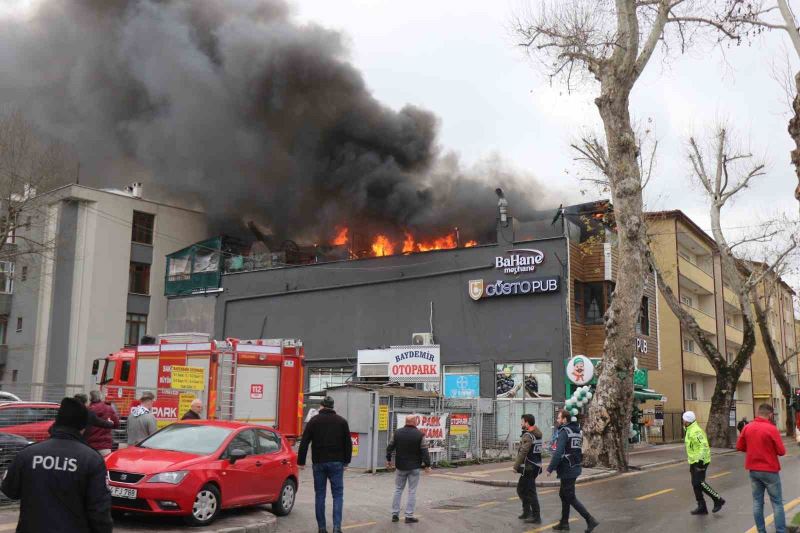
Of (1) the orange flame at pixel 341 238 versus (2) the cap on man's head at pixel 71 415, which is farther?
(1) the orange flame at pixel 341 238

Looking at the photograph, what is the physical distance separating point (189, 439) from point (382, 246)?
Result: 80.1 feet

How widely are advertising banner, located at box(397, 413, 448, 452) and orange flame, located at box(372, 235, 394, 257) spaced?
50.9 feet

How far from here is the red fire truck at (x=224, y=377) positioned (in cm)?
1650

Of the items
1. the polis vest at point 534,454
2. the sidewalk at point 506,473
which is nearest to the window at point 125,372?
the sidewalk at point 506,473

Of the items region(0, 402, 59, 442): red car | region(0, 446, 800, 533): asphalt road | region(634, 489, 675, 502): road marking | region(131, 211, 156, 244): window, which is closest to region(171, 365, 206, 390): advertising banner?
region(0, 446, 800, 533): asphalt road

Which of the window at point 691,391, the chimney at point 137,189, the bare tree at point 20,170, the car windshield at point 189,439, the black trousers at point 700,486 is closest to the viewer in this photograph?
the car windshield at point 189,439

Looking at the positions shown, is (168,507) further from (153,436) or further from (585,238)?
(585,238)

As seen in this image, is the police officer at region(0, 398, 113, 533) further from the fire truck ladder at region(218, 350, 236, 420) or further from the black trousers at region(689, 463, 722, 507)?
the fire truck ladder at region(218, 350, 236, 420)

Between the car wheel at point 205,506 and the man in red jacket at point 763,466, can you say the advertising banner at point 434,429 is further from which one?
the man in red jacket at point 763,466

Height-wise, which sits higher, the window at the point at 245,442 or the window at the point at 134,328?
the window at the point at 134,328

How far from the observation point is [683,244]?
1743 inches

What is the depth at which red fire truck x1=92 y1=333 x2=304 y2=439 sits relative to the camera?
54.1 ft

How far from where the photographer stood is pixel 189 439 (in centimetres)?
976

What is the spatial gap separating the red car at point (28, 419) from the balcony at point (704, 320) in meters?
37.2
